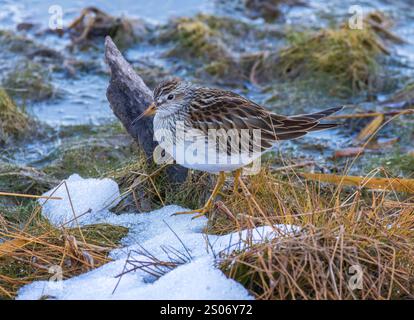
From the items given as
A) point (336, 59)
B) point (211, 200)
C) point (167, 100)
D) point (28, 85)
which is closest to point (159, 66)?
point (28, 85)

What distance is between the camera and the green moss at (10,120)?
8734mm

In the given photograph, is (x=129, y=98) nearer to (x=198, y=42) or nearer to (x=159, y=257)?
(x=159, y=257)

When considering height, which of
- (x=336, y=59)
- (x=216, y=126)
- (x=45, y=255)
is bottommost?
(x=45, y=255)

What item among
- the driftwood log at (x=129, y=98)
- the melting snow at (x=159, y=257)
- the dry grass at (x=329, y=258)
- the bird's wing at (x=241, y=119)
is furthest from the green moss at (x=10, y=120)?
the dry grass at (x=329, y=258)

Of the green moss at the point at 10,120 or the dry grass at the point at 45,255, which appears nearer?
the dry grass at the point at 45,255

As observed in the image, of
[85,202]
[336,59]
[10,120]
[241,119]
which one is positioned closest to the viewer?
[241,119]

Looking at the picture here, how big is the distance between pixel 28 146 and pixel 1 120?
17.0 inches

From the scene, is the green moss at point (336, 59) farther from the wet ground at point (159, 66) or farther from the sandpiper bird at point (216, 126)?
the sandpiper bird at point (216, 126)

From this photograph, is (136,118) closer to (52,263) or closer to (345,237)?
(52,263)

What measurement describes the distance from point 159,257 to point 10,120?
4347 mm

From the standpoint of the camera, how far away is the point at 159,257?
5121 millimetres

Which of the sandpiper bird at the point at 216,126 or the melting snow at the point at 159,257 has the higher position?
the sandpiper bird at the point at 216,126

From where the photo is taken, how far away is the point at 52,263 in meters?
5.15

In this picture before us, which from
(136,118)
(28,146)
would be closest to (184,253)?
(136,118)
